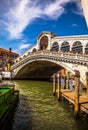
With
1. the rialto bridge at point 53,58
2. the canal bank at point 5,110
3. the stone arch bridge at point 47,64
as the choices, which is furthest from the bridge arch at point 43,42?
the canal bank at point 5,110

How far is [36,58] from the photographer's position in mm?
29875

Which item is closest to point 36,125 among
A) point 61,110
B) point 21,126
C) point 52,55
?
point 21,126

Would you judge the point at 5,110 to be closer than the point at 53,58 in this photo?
Yes

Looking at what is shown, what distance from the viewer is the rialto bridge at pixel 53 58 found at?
20769 mm

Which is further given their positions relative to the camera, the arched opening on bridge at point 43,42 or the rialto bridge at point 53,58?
the arched opening on bridge at point 43,42

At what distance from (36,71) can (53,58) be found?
13.0m

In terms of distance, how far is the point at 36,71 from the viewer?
37375mm

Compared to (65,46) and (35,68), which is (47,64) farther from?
(65,46)

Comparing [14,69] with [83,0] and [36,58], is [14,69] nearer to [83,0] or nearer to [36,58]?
[36,58]

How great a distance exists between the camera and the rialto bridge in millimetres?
20769

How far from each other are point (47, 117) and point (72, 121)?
1395 millimetres

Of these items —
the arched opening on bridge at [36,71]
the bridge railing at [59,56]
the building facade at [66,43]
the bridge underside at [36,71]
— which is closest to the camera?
the bridge railing at [59,56]

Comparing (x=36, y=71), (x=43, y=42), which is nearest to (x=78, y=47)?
(x=36, y=71)

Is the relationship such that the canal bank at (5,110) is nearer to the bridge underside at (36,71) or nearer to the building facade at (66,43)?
the building facade at (66,43)
